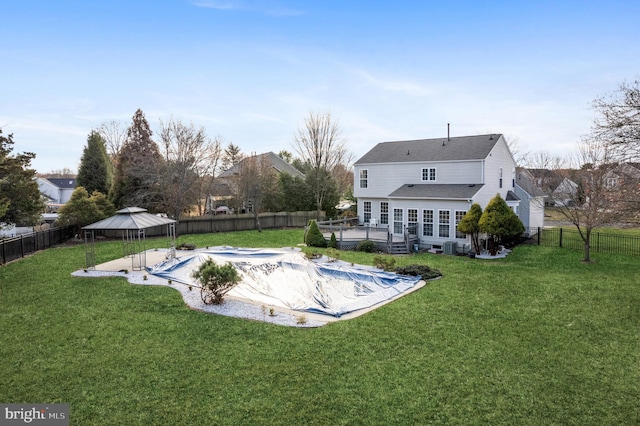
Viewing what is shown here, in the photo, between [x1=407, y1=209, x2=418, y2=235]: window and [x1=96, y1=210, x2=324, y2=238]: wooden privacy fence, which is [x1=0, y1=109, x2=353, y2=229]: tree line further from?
→ [x1=407, y1=209, x2=418, y2=235]: window

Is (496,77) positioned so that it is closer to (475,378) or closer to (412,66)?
(412,66)

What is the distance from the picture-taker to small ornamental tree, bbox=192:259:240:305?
10820 millimetres

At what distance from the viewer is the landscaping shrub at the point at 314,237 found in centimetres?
2170

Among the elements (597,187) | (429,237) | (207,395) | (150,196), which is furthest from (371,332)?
(150,196)

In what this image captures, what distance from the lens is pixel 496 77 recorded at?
61.6 feet

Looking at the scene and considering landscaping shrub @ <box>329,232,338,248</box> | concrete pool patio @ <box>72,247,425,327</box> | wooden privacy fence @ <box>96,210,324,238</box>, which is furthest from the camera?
wooden privacy fence @ <box>96,210,324,238</box>

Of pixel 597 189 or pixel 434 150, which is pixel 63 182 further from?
pixel 597 189

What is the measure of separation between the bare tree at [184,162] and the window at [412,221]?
647 inches

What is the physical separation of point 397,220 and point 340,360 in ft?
53.4

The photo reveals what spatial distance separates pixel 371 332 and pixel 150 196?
2555cm

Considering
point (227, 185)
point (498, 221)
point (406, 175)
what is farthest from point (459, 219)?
point (227, 185)

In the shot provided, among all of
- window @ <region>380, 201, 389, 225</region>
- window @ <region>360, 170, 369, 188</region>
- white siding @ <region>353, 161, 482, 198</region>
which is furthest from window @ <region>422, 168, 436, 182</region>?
window @ <region>360, 170, 369, 188</region>

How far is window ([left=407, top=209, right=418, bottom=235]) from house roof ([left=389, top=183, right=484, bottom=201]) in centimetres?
100

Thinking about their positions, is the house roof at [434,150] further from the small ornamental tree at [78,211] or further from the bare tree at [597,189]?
the small ornamental tree at [78,211]
